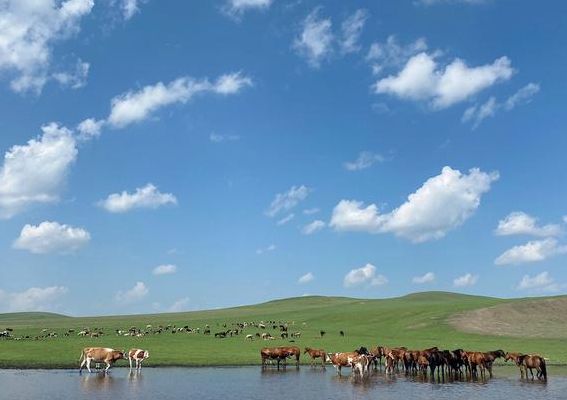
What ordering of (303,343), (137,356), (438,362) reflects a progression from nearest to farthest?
(438,362), (137,356), (303,343)

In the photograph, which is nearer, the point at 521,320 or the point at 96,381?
the point at 96,381

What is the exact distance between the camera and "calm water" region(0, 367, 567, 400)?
2752 cm

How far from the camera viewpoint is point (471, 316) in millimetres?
84375

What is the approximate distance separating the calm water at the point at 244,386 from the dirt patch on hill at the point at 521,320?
115 ft

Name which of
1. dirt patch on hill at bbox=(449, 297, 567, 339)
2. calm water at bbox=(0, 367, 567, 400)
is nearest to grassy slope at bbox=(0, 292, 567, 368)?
dirt patch on hill at bbox=(449, 297, 567, 339)

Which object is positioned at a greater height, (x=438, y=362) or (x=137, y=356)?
(x=137, y=356)

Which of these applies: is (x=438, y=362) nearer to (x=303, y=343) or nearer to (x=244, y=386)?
(x=244, y=386)

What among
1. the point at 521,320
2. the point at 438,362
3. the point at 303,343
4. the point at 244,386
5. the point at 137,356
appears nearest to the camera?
the point at 244,386

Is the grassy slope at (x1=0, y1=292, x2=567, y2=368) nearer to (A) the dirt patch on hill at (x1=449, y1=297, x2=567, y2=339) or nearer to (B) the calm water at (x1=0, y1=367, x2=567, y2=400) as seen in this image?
(A) the dirt patch on hill at (x1=449, y1=297, x2=567, y2=339)

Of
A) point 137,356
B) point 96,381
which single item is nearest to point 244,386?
point 96,381

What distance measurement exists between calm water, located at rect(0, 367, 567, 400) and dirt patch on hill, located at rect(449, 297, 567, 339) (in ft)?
115

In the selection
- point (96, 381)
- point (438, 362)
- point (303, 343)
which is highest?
point (303, 343)

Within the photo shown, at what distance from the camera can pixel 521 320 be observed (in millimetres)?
79188

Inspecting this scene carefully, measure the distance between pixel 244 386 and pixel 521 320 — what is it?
191ft
